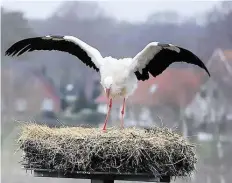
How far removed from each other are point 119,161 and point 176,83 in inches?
63.6

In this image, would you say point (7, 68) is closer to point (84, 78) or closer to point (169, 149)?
point (84, 78)

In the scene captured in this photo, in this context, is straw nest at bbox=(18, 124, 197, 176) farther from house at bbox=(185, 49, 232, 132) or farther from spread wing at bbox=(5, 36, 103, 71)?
house at bbox=(185, 49, 232, 132)

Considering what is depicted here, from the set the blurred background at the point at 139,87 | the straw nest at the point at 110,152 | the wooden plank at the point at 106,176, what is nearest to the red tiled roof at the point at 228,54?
the blurred background at the point at 139,87

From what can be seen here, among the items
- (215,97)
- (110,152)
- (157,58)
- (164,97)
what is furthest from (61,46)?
(215,97)

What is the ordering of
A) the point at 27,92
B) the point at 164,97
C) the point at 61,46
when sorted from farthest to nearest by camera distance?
the point at 27,92 < the point at 164,97 < the point at 61,46

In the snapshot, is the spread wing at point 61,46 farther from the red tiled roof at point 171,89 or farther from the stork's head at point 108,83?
the red tiled roof at point 171,89

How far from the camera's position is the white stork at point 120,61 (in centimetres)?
224

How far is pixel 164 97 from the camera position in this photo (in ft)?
11.2

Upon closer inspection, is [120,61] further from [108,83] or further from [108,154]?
[108,154]

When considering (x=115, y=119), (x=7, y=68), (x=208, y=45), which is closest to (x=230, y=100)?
(x=208, y=45)

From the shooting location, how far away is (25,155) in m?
1.93

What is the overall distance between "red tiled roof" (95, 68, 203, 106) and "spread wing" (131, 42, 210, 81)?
97 centimetres

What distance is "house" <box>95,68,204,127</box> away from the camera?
3332 millimetres

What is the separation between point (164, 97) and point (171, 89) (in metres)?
0.06
